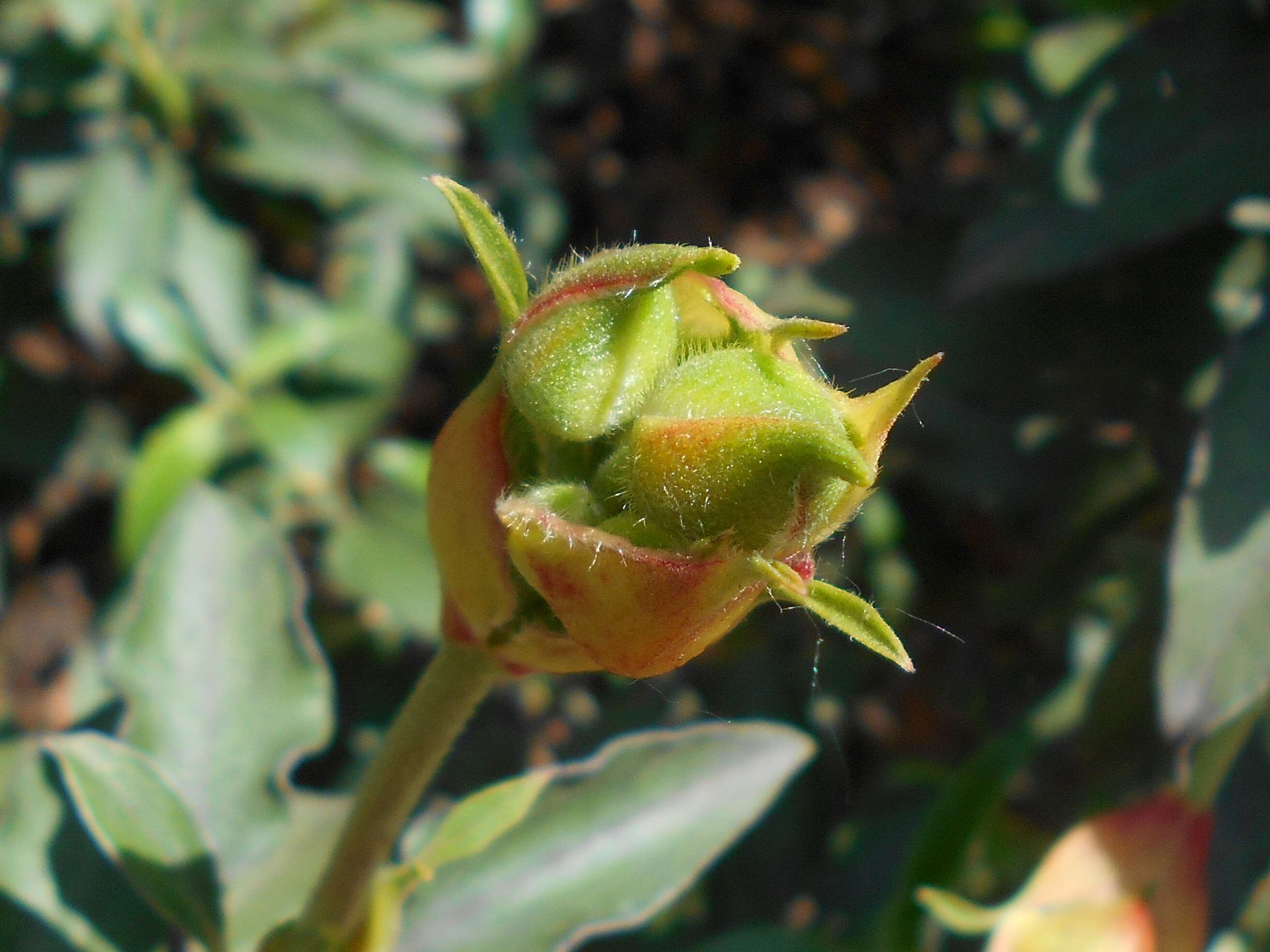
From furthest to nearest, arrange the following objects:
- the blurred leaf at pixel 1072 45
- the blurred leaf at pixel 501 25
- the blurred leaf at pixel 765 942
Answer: the blurred leaf at pixel 501 25 → the blurred leaf at pixel 1072 45 → the blurred leaf at pixel 765 942

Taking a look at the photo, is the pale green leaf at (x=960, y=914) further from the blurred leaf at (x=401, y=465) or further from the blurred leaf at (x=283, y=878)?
the blurred leaf at (x=401, y=465)

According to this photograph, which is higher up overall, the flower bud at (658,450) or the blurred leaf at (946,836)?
the flower bud at (658,450)

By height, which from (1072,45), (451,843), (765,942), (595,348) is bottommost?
(765,942)

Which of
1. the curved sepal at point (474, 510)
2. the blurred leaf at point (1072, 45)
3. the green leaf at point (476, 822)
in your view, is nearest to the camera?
the curved sepal at point (474, 510)

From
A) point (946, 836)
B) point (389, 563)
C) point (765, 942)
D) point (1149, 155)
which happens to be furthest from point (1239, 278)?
point (389, 563)

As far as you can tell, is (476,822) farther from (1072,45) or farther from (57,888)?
(1072,45)

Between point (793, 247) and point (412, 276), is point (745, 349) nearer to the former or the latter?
point (412, 276)

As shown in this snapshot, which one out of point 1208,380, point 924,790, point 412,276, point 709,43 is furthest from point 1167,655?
point 709,43

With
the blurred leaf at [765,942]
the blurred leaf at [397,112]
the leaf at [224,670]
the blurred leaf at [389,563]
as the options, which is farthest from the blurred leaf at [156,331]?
the blurred leaf at [765,942]
